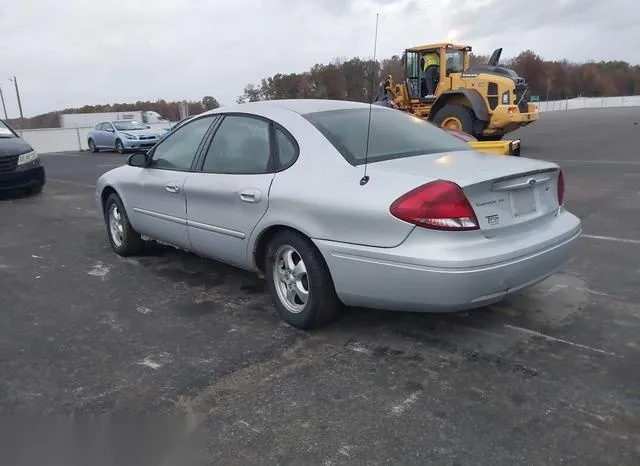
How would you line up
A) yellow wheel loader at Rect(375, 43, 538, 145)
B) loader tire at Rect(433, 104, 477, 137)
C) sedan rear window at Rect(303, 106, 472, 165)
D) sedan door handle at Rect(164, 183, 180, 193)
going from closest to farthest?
sedan rear window at Rect(303, 106, 472, 165)
sedan door handle at Rect(164, 183, 180, 193)
yellow wheel loader at Rect(375, 43, 538, 145)
loader tire at Rect(433, 104, 477, 137)

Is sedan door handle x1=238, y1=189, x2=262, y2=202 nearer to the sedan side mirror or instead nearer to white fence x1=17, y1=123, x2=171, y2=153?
the sedan side mirror

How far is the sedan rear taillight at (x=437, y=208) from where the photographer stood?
3.11 meters

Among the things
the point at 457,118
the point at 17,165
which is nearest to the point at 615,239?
the point at 457,118

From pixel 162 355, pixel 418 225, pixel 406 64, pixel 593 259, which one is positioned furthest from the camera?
pixel 406 64

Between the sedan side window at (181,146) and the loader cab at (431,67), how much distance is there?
11825 millimetres

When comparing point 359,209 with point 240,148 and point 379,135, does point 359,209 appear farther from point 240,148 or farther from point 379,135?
point 240,148

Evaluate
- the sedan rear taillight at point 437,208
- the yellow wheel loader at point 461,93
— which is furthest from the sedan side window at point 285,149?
the yellow wheel loader at point 461,93

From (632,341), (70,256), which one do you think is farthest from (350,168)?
(70,256)

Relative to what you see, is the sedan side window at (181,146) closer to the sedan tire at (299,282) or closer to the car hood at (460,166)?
the sedan tire at (299,282)

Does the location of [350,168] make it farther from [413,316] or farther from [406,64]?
[406,64]

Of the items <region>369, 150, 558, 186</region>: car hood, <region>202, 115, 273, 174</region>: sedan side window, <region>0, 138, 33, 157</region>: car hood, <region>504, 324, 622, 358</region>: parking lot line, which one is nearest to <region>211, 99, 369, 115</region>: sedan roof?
<region>202, 115, 273, 174</region>: sedan side window

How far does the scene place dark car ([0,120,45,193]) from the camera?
10.3 m

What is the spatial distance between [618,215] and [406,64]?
10662mm

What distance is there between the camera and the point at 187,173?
4668mm
